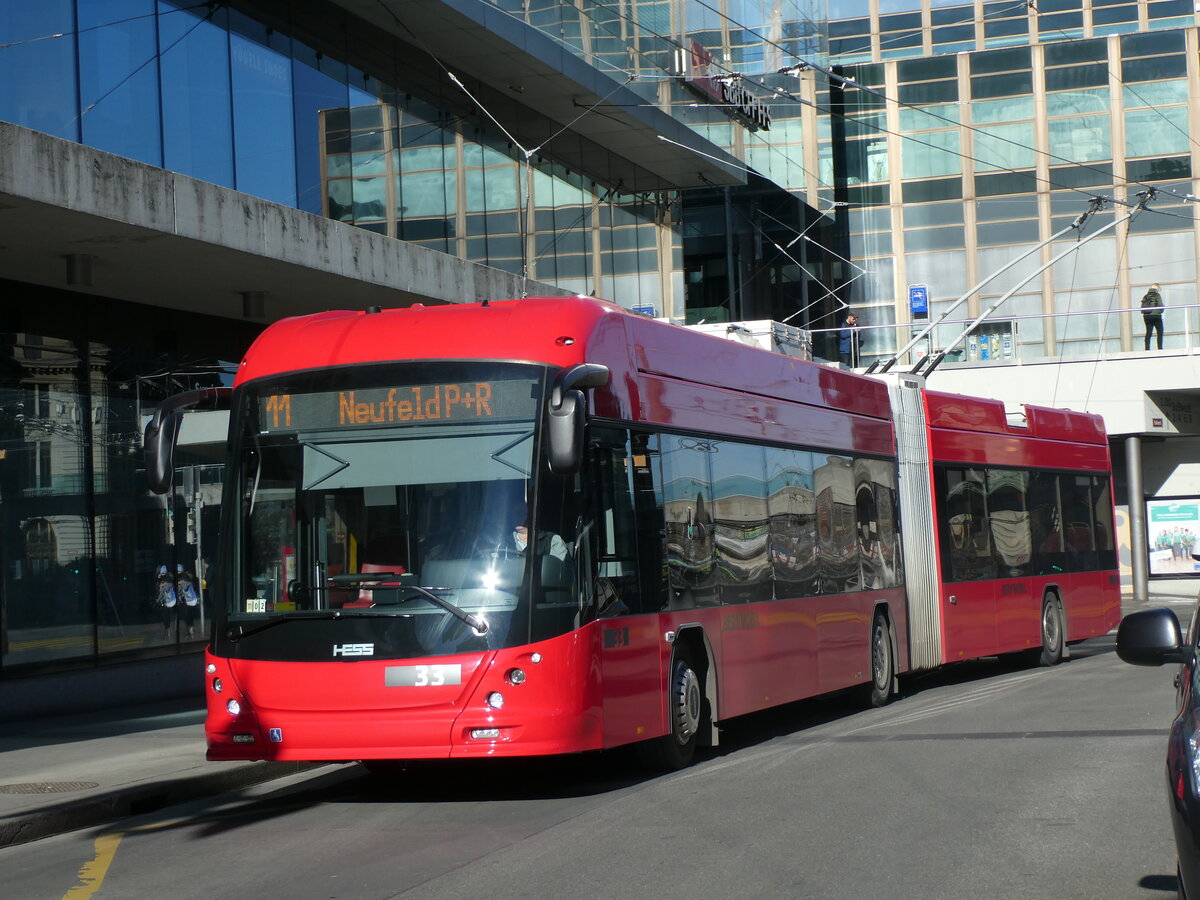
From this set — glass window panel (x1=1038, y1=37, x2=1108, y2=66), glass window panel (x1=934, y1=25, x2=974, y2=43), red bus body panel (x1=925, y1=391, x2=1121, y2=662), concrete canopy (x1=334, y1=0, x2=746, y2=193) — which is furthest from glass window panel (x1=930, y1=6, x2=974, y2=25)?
red bus body panel (x1=925, y1=391, x2=1121, y2=662)

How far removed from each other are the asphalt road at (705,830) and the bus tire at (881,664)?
2502mm

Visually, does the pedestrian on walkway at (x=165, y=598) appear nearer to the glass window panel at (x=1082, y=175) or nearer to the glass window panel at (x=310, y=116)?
the glass window panel at (x=310, y=116)

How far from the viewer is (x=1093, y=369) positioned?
1517 inches

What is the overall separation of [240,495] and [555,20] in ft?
50.7

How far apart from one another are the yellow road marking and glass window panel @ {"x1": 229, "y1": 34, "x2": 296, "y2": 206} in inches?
405

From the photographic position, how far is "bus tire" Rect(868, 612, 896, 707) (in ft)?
49.5

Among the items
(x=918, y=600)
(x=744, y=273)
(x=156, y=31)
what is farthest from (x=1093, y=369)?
(x=156, y=31)

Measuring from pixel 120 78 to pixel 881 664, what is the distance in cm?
973

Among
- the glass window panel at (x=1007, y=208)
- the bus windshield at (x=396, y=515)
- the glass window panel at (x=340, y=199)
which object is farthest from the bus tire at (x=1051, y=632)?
the glass window panel at (x=1007, y=208)

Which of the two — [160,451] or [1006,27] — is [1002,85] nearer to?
[160,451]

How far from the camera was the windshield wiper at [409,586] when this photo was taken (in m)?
8.99

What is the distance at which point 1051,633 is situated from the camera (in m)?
20.2

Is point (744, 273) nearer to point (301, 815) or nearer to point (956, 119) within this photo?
point (956, 119)

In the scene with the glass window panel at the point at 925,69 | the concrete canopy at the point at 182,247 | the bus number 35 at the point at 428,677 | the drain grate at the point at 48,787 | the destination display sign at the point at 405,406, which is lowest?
the drain grate at the point at 48,787
